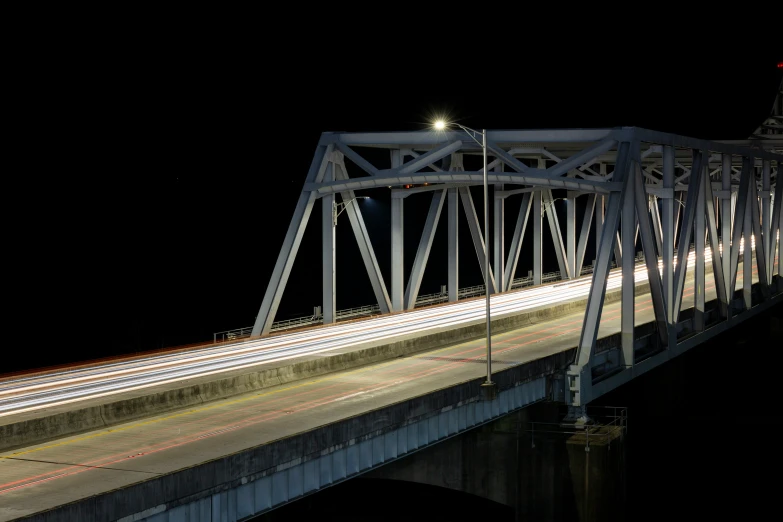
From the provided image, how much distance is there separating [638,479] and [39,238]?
146ft

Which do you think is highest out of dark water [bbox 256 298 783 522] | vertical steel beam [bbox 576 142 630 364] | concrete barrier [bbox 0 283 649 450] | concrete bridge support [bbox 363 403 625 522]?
A: vertical steel beam [bbox 576 142 630 364]

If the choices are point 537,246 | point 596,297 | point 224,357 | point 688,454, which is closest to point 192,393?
point 224,357

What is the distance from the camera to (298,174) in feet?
Answer: 341

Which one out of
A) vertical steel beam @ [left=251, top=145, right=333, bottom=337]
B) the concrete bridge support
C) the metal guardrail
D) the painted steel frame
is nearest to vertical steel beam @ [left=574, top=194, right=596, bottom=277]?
the metal guardrail

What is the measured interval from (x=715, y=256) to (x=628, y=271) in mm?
14367

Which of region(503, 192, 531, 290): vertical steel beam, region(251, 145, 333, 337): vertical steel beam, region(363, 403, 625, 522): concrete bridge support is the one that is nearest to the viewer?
region(363, 403, 625, 522): concrete bridge support

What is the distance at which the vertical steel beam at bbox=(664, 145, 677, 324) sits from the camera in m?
37.2

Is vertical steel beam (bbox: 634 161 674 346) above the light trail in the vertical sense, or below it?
above

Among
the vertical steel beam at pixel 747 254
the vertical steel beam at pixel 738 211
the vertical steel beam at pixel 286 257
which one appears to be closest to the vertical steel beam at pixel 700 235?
the vertical steel beam at pixel 738 211

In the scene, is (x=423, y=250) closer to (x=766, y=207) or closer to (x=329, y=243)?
(x=329, y=243)

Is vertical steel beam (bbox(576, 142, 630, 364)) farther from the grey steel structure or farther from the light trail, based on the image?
the light trail

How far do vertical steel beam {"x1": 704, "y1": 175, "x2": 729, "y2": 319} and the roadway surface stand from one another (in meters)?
15.4

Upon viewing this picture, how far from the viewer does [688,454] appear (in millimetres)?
55781

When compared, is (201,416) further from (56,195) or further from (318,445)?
(56,195)
